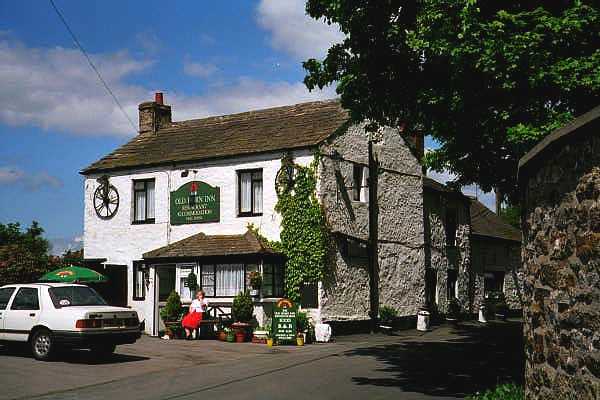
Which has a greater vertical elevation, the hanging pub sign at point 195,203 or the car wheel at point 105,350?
the hanging pub sign at point 195,203

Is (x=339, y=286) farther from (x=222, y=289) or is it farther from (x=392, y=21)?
(x=392, y=21)

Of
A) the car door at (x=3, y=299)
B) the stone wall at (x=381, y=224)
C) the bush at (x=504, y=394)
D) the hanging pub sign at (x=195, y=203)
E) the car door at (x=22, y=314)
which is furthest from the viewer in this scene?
the hanging pub sign at (x=195, y=203)

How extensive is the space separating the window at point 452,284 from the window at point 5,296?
66.8 ft

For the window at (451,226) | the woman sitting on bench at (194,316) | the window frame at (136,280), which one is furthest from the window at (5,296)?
the window at (451,226)

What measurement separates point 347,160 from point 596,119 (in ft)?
67.3

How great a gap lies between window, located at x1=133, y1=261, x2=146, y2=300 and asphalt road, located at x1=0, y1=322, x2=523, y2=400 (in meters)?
6.41

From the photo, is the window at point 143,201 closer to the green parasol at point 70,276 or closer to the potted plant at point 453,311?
the green parasol at point 70,276

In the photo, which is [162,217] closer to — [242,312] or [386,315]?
[242,312]

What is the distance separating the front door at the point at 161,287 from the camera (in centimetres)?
2586

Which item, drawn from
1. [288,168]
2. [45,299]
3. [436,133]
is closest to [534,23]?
[436,133]

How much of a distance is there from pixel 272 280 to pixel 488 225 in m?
17.6

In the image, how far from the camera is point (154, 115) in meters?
A: 32.8

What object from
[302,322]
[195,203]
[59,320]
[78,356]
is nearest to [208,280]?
[195,203]

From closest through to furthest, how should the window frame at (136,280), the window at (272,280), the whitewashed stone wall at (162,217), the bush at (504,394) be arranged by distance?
the bush at (504,394) → the window at (272,280) → the whitewashed stone wall at (162,217) → the window frame at (136,280)
